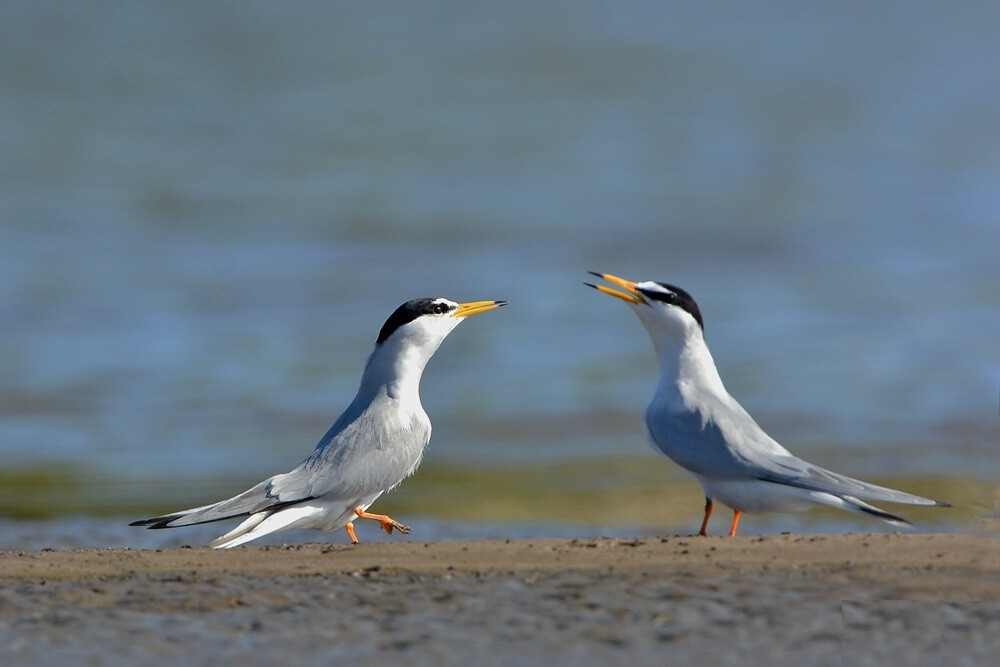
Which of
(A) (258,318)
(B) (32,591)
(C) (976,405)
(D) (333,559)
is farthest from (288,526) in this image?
(A) (258,318)

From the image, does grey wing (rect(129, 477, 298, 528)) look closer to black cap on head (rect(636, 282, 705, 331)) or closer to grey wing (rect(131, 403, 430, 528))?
grey wing (rect(131, 403, 430, 528))

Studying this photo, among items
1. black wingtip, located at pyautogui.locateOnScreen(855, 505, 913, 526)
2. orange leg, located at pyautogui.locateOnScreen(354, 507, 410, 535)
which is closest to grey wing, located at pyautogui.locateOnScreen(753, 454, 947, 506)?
black wingtip, located at pyautogui.locateOnScreen(855, 505, 913, 526)

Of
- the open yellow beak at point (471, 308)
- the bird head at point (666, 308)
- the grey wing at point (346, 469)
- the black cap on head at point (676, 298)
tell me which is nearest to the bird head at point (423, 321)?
the open yellow beak at point (471, 308)

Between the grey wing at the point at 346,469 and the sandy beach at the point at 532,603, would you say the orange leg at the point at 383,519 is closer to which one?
the grey wing at the point at 346,469

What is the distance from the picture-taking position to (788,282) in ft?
55.8

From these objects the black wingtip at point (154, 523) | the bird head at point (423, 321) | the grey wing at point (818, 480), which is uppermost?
the bird head at point (423, 321)

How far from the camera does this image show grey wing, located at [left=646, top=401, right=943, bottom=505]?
696cm

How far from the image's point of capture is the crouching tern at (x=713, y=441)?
7.00 meters

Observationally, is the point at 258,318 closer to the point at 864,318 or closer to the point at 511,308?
the point at 511,308

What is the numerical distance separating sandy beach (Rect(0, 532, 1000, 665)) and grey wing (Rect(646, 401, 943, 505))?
61cm

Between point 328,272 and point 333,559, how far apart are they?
11.5 m

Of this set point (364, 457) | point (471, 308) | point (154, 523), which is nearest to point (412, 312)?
point (471, 308)

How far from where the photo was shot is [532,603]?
209 inches

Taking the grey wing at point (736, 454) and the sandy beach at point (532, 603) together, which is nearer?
the sandy beach at point (532, 603)
